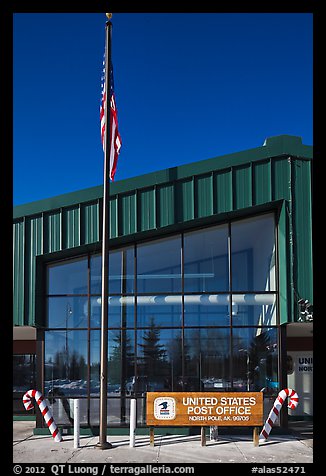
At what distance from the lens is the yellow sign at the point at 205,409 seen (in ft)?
44.8

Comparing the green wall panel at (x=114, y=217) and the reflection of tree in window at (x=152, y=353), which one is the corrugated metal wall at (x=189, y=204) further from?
the reflection of tree in window at (x=152, y=353)

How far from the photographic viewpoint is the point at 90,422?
15.1 metres

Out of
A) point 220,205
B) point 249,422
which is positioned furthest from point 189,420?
point 220,205

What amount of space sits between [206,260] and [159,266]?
128 centimetres

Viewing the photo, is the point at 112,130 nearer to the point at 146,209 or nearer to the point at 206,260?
the point at 146,209

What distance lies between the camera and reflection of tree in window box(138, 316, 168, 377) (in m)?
15.3

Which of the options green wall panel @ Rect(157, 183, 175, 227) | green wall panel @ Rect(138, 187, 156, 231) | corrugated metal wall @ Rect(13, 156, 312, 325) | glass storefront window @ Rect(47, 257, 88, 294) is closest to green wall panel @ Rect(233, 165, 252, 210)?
corrugated metal wall @ Rect(13, 156, 312, 325)

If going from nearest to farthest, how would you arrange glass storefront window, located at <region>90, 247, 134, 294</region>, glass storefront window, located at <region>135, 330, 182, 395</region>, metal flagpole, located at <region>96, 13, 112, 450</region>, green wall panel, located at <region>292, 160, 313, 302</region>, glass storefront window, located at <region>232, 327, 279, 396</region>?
metal flagpole, located at <region>96, 13, 112, 450</region> → green wall panel, located at <region>292, 160, 313, 302</region> → glass storefront window, located at <region>232, 327, 279, 396</region> → glass storefront window, located at <region>135, 330, 182, 395</region> → glass storefront window, located at <region>90, 247, 134, 294</region>

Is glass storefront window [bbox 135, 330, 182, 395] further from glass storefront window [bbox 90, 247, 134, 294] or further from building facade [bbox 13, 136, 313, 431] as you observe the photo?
glass storefront window [bbox 90, 247, 134, 294]

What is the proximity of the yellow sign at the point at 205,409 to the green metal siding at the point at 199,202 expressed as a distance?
8.90 ft

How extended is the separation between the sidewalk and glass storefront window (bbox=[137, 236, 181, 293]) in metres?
3.83

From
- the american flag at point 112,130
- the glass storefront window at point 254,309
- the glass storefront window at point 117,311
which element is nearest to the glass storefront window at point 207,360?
the glass storefront window at point 254,309

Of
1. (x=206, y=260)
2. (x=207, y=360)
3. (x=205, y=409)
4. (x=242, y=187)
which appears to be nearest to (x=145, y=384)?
(x=207, y=360)
